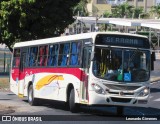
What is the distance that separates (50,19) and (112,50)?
66.0 ft

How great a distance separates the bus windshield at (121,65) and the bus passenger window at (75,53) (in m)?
1.37

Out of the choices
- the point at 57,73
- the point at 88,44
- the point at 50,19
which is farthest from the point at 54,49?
the point at 50,19

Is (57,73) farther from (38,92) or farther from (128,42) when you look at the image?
(128,42)

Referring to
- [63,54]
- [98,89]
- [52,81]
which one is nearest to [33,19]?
[52,81]

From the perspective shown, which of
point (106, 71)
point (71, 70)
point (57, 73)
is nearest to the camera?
point (106, 71)

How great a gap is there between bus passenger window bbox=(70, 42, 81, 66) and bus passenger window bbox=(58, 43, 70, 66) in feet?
1.65

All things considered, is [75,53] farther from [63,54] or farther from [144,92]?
[144,92]

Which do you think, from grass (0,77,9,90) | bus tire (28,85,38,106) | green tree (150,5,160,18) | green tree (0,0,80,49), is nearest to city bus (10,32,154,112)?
bus tire (28,85,38,106)

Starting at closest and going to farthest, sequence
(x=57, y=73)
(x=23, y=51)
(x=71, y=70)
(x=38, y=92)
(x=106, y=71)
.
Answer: (x=106, y=71)
(x=71, y=70)
(x=57, y=73)
(x=38, y=92)
(x=23, y=51)

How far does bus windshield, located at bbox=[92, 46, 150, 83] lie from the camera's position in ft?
62.1

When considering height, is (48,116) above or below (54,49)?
below

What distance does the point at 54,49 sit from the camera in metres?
22.8

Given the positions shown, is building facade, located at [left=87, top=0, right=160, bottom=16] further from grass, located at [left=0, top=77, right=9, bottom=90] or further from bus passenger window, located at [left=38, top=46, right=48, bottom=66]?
bus passenger window, located at [left=38, top=46, right=48, bottom=66]

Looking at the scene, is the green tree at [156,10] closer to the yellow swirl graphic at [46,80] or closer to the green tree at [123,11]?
the green tree at [123,11]
